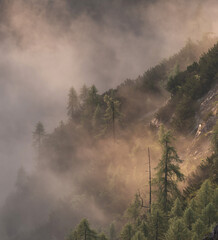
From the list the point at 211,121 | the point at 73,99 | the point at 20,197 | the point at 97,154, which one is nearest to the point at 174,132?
the point at 211,121

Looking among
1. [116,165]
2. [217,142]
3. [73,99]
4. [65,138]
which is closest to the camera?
[217,142]

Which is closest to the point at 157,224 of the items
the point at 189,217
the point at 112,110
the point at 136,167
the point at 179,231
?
the point at 189,217

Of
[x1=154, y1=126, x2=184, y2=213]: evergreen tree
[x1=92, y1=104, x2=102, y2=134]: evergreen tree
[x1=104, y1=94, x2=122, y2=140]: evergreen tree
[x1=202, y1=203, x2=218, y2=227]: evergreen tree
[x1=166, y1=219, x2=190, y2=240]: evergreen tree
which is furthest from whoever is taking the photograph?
[x1=92, y1=104, x2=102, y2=134]: evergreen tree

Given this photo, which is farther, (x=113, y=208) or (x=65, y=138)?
(x=65, y=138)

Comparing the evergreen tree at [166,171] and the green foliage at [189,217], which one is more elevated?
the evergreen tree at [166,171]

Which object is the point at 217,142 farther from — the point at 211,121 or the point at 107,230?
the point at 107,230

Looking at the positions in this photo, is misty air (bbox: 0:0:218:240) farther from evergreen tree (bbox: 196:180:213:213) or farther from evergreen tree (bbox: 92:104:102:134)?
evergreen tree (bbox: 92:104:102:134)

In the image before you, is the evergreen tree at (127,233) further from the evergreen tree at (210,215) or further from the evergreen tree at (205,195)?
the evergreen tree at (210,215)

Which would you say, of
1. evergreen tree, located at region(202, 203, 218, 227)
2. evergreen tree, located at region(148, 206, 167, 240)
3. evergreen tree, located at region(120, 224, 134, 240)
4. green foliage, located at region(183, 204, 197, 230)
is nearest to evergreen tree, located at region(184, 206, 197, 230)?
green foliage, located at region(183, 204, 197, 230)

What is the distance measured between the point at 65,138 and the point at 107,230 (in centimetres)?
3388

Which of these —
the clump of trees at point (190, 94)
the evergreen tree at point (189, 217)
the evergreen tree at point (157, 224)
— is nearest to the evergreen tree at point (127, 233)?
the evergreen tree at point (157, 224)

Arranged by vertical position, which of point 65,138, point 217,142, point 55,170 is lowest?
point 217,142

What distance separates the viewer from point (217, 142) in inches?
1056

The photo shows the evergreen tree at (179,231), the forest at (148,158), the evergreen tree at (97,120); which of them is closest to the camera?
the evergreen tree at (179,231)
